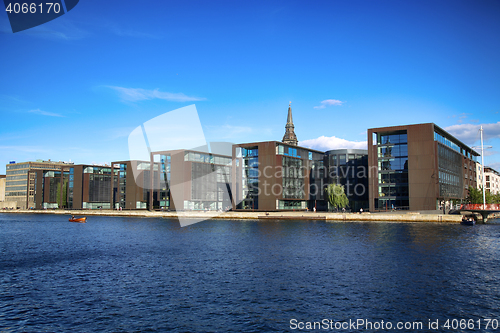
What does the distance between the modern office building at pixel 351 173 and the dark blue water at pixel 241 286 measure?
88031 mm

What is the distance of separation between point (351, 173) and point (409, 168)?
34.0 metres

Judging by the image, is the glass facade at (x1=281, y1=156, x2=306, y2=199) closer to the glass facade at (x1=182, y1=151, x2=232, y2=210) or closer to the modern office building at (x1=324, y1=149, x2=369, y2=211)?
Result: the modern office building at (x1=324, y1=149, x2=369, y2=211)

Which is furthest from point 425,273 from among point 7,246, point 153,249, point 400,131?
point 400,131

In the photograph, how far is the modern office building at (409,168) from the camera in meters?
107

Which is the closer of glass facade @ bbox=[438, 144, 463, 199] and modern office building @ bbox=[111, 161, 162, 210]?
glass facade @ bbox=[438, 144, 463, 199]

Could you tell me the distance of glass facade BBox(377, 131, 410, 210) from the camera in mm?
111750

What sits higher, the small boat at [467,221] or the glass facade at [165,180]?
the glass facade at [165,180]

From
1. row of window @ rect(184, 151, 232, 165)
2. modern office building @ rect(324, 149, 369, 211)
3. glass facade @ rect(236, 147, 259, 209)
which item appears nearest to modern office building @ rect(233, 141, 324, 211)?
glass facade @ rect(236, 147, 259, 209)

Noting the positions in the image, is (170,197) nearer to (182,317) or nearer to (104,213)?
(104,213)

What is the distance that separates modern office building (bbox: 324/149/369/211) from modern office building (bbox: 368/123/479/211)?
22570mm

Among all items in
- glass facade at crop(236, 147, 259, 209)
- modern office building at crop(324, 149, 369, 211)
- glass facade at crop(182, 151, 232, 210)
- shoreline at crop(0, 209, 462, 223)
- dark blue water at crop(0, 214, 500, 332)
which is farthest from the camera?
glass facade at crop(182, 151, 232, 210)

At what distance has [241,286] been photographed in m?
31.1

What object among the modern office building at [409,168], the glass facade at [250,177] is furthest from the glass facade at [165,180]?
the modern office building at [409,168]

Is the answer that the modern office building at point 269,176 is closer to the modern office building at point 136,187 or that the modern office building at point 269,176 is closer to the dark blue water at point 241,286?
the modern office building at point 136,187
